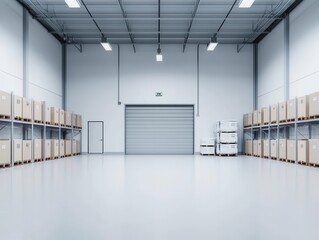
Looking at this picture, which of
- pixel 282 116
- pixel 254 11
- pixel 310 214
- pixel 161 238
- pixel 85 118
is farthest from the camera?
pixel 85 118

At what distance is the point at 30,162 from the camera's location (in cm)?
1198

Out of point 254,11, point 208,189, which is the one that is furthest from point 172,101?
point 208,189

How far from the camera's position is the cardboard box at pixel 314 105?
10.1 m

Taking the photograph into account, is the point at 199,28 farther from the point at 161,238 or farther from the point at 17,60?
the point at 161,238

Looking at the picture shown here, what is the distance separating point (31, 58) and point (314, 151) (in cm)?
1153

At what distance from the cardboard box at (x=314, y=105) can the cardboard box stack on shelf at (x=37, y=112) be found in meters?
9.56

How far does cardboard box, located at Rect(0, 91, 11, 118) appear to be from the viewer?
9812 mm

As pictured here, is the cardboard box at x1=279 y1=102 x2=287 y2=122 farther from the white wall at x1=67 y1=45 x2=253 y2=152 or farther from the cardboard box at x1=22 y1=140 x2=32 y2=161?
the cardboard box at x1=22 y1=140 x2=32 y2=161

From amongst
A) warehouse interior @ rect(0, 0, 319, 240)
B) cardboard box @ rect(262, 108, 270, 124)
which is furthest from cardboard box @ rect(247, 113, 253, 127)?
cardboard box @ rect(262, 108, 270, 124)

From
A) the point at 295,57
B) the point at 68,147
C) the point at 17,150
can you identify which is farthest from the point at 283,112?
the point at 68,147

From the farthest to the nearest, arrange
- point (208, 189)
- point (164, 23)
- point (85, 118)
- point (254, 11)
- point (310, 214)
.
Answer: point (85, 118) → point (164, 23) → point (254, 11) → point (208, 189) → point (310, 214)

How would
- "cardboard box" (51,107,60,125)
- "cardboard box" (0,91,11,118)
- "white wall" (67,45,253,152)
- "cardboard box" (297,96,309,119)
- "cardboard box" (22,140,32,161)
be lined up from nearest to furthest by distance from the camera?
1. "cardboard box" (0,91,11,118)
2. "cardboard box" (297,96,309,119)
3. "cardboard box" (22,140,32,161)
4. "cardboard box" (51,107,60,125)
5. "white wall" (67,45,253,152)

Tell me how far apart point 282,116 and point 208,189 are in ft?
27.9

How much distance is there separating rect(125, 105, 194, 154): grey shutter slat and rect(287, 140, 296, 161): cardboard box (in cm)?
729
